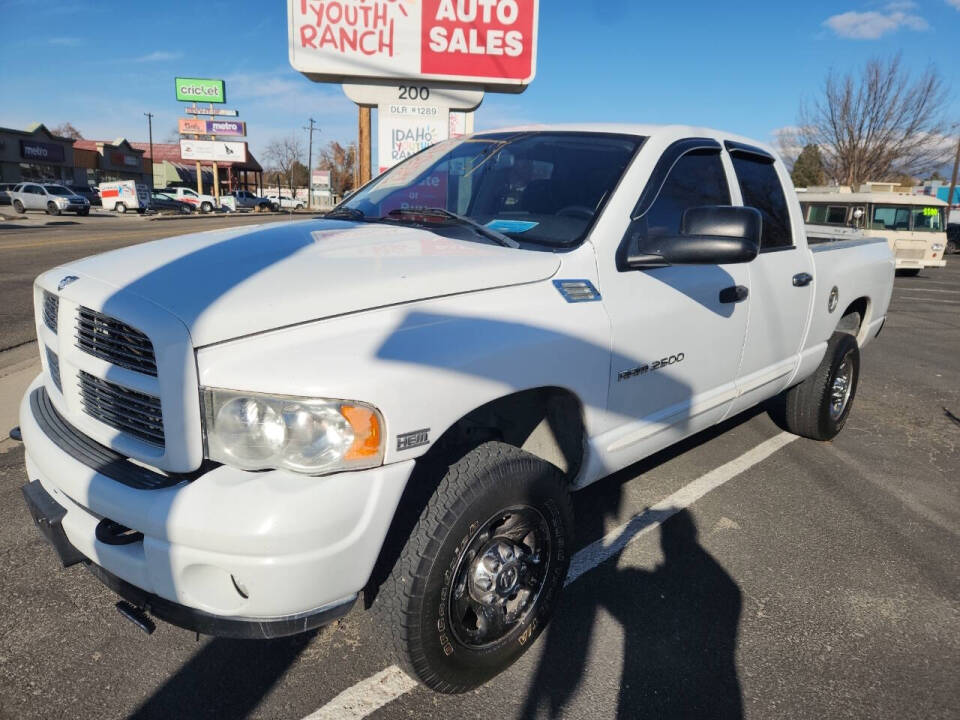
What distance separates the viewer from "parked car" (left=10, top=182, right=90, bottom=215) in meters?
38.5

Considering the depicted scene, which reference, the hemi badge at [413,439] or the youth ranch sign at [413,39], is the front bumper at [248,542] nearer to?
the hemi badge at [413,439]

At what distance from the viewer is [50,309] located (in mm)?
2432

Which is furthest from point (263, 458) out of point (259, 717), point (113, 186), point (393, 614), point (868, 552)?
point (113, 186)

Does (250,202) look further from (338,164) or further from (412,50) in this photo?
(412,50)

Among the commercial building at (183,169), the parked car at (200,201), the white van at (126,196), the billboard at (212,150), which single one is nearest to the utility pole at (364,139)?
the white van at (126,196)

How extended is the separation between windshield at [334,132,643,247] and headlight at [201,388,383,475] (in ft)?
4.02

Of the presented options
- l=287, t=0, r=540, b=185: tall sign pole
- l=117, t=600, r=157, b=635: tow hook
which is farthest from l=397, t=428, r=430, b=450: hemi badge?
l=287, t=0, r=540, b=185: tall sign pole

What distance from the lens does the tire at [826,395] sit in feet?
14.8

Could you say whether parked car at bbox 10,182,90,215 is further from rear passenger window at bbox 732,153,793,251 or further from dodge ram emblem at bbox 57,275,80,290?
rear passenger window at bbox 732,153,793,251

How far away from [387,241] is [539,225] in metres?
0.65

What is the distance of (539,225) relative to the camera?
2.88 m

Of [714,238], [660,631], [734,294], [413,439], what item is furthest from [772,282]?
[413,439]

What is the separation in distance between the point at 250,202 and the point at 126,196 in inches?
594

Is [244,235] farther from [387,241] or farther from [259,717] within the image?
[259,717]
